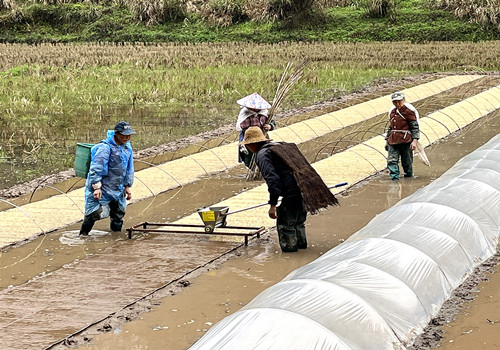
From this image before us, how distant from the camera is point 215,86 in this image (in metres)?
21.2

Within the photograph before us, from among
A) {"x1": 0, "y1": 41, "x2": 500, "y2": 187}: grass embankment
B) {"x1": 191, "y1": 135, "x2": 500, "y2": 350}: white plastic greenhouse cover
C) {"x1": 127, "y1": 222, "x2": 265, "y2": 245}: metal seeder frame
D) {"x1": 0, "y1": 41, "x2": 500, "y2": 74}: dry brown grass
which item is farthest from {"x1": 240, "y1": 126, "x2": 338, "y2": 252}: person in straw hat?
{"x1": 0, "y1": 41, "x2": 500, "y2": 74}: dry brown grass

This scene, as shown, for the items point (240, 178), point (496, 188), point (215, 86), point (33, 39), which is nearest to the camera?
point (496, 188)

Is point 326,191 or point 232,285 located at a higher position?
point 326,191

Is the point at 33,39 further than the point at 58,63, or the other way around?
the point at 33,39

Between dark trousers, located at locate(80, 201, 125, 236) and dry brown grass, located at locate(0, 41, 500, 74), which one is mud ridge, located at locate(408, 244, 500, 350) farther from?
dry brown grass, located at locate(0, 41, 500, 74)

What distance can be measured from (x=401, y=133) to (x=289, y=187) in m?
3.60

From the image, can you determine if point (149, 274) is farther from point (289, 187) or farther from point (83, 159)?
point (83, 159)

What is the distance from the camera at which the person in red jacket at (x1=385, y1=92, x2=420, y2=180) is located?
1037 centimetres

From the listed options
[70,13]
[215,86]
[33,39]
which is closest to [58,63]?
[215,86]

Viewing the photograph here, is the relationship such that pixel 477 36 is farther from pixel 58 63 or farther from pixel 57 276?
pixel 57 276

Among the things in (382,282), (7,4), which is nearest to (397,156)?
(382,282)

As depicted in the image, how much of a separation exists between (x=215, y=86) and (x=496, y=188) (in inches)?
532

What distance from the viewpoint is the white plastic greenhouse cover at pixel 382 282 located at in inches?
173

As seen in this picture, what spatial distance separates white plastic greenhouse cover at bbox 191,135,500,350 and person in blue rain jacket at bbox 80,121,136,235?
250 cm
